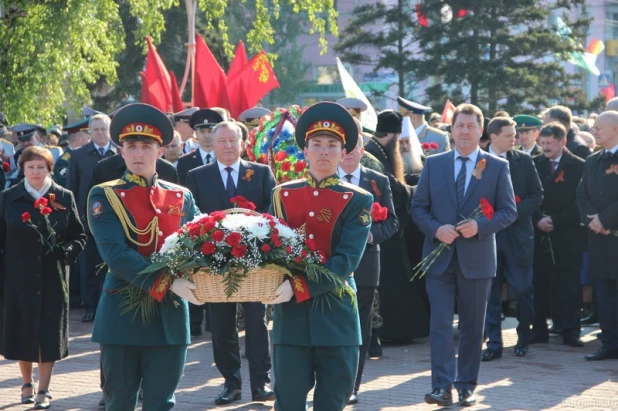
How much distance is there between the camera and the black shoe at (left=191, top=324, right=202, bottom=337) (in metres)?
11.5

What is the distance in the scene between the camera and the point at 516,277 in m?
10.5

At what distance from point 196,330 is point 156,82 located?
968 cm

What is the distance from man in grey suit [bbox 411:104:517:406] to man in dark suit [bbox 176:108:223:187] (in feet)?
10.8

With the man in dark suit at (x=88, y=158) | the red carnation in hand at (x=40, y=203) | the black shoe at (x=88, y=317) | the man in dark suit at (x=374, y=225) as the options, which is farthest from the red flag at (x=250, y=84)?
the man in dark suit at (x=374, y=225)

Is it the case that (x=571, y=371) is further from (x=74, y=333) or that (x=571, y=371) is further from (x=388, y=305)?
(x=74, y=333)

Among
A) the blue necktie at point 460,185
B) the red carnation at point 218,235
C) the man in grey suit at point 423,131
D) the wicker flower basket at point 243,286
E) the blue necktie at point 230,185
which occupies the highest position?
the man in grey suit at point 423,131

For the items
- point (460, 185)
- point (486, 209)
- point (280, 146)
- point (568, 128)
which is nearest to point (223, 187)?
point (280, 146)

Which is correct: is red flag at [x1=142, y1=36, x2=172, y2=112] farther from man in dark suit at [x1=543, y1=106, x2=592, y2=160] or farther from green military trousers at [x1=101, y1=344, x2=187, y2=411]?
green military trousers at [x1=101, y1=344, x2=187, y2=411]

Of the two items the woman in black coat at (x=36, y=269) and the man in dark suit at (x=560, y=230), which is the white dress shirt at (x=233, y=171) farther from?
the man in dark suit at (x=560, y=230)

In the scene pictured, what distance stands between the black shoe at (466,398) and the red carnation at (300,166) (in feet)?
7.38

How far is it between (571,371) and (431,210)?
2.28 meters

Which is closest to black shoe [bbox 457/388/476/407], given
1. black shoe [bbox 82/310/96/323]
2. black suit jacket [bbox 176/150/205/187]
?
black suit jacket [bbox 176/150/205/187]

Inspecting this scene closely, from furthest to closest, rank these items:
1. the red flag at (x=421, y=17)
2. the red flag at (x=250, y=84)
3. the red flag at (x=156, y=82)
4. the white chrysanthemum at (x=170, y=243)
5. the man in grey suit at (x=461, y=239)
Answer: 1. the red flag at (x=421, y=17)
2. the red flag at (x=250, y=84)
3. the red flag at (x=156, y=82)
4. the man in grey suit at (x=461, y=239)
5. the white chrysanthemum at (x=170, y=243)

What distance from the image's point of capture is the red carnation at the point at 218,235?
5555 mm
